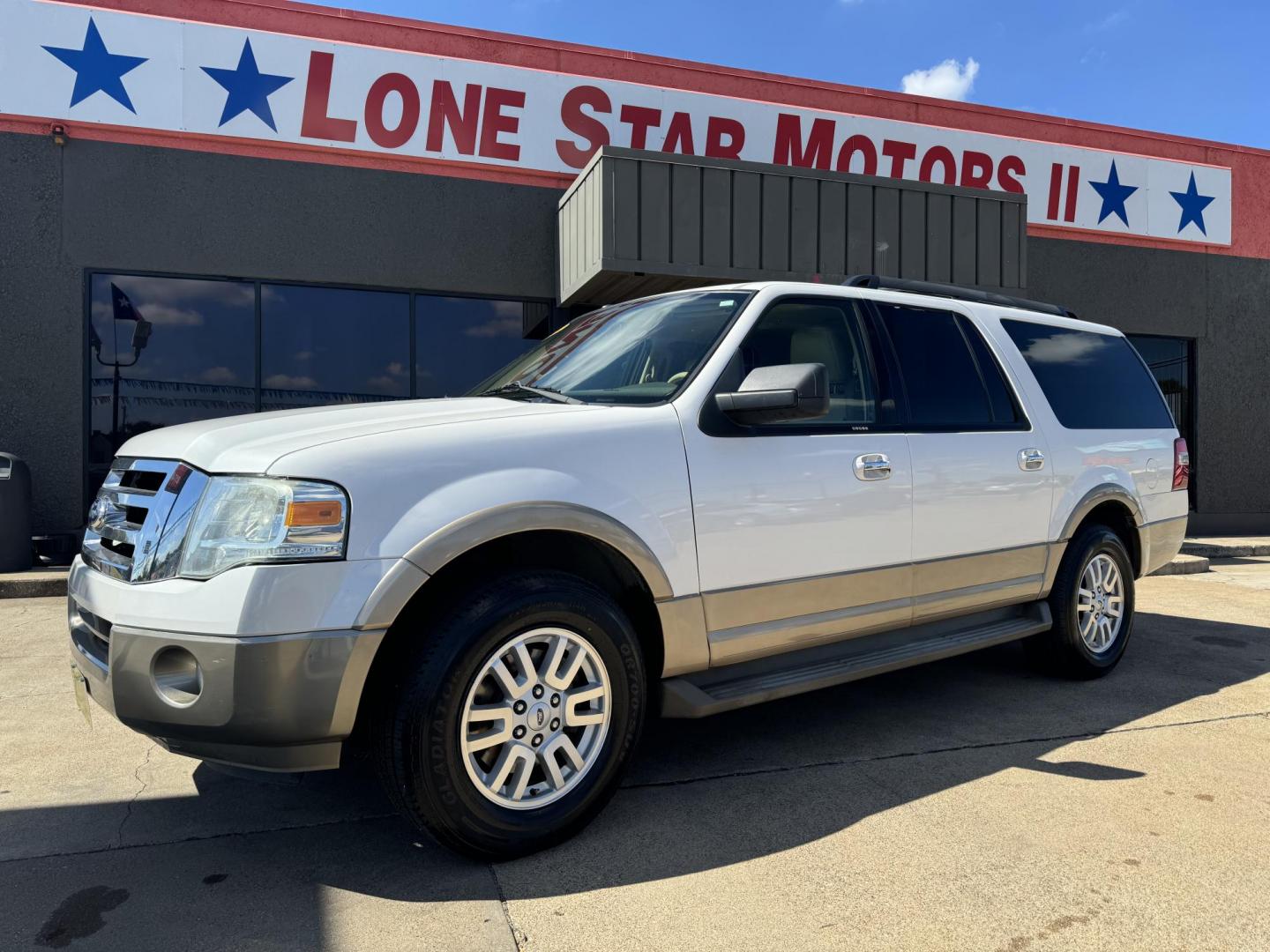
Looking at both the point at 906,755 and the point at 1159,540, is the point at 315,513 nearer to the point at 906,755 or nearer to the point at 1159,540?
the point at 906,755

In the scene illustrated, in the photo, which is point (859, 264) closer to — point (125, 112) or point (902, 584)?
point (902, 584)

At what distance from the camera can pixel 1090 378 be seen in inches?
193

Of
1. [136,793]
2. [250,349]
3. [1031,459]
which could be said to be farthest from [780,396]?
[250,349]

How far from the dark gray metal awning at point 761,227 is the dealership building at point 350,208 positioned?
0.09 feet

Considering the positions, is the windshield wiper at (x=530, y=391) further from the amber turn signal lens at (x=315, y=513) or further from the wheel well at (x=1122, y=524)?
the wheel well at (x=1122, y=524)

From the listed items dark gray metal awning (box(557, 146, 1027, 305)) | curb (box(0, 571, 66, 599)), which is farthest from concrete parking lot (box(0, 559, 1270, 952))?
dark gray metal awning (box(557, 146, 1027, 305))

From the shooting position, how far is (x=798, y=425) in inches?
134

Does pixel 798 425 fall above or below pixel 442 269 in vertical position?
below

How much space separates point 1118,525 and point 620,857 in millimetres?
3752

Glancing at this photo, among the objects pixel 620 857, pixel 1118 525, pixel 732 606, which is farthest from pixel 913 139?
pixel 620 857

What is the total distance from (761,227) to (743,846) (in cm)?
700

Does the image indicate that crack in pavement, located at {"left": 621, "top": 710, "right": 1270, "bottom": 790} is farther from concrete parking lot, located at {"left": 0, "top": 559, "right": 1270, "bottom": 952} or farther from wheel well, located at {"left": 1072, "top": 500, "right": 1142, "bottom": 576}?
wheel well, located at {"left": 1072, "top": 500, "right": 1142, "bottom": 576}

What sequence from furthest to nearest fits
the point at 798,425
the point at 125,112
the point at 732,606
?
the point at 125,112, the point at 798,425, the point at 732,606

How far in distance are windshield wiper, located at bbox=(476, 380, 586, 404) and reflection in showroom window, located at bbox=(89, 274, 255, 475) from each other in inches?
245
